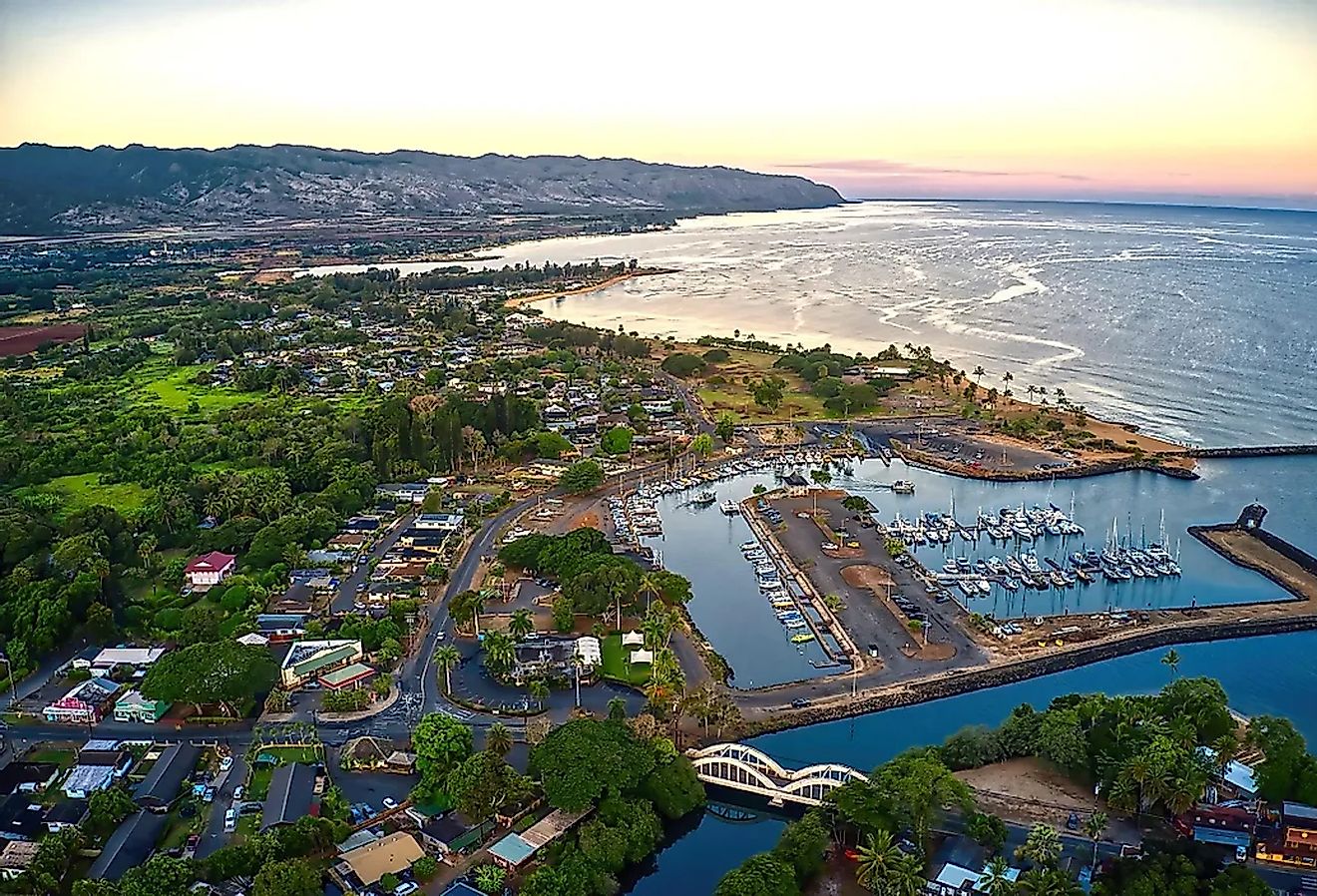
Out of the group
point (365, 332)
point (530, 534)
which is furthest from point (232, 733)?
point (365, 332)

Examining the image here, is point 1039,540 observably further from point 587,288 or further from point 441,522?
point 587,288

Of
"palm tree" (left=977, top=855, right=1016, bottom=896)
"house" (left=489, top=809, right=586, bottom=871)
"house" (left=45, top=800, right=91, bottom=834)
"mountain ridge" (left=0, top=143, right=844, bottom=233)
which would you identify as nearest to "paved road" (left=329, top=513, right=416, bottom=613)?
"house" (left=45, top=800, right=91, bottom=834)

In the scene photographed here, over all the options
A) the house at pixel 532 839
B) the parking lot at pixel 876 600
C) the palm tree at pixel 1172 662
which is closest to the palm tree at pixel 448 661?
the house at pixel 532 839

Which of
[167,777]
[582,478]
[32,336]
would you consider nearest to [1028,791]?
[167,777]

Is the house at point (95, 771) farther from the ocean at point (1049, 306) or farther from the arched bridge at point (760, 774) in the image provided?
the ocean at point (1049, 306)

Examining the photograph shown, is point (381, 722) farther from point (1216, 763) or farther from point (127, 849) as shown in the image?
point (1216, 763)

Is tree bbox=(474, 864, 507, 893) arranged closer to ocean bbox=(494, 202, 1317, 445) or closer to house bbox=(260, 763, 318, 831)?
house bbox=(260, 763, 318, 831)
